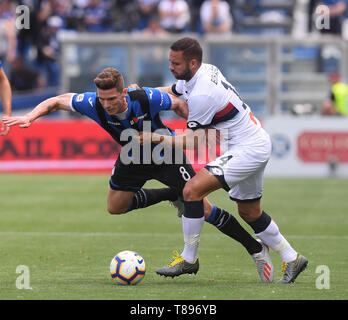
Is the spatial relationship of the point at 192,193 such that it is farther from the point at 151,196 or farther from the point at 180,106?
the point at 151,196

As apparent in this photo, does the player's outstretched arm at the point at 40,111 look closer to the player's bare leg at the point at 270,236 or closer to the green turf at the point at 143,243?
the green turf at the point at 143,243

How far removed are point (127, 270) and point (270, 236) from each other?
4.75ft

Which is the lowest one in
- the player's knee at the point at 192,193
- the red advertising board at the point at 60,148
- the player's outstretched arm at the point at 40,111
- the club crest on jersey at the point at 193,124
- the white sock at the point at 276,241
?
the red advertising board at the point at 60,148

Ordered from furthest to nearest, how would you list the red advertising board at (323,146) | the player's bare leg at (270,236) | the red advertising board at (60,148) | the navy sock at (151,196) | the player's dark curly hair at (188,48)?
the red advertising board at (60,148) < the red advertising board at (323,146) < the navy sock at (151,196) < the player's bare leg at (270,236) < the player's dark curly hair at (188,48)

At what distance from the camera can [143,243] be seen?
1047 centimetres

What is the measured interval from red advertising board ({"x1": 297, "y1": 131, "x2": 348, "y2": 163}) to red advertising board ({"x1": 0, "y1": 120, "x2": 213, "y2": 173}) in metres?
2.91

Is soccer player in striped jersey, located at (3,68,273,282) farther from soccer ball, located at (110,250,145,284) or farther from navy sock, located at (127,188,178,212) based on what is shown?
soccer ball, located at (110,250,145,284)

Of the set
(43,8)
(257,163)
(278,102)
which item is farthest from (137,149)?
(43,8)

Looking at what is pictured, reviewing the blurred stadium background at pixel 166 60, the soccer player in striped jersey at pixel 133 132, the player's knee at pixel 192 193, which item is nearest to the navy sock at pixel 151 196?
the soccer player in striped jersey at pixel 133 132

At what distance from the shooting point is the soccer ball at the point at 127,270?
7613 mm

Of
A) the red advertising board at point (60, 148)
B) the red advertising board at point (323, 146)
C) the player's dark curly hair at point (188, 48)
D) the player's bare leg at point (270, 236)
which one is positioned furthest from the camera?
the red advertising board at point (60, 148)

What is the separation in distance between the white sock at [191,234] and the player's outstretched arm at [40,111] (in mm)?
1600

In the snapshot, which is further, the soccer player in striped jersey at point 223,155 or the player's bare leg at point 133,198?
the player's bare leg at point 133,198
